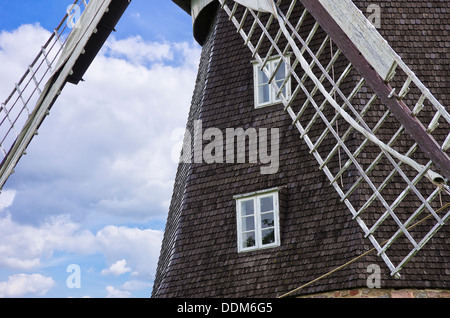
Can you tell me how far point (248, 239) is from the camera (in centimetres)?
1312

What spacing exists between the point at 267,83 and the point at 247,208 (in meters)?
1.91

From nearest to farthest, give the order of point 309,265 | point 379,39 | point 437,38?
point 379,39, point 309,265, point 437,38

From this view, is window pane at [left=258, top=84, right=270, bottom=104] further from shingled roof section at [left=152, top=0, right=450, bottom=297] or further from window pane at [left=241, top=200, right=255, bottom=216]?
window pane at [left=241, top=200, right=255, bottom=216]

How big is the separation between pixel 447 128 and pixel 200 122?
377 cm

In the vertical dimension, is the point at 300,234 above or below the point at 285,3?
below

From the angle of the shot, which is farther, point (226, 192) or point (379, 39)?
point (226, 192)

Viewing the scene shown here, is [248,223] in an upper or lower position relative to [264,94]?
lower

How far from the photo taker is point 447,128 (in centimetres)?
1276

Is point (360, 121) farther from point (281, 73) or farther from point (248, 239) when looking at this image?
point (248, 239)

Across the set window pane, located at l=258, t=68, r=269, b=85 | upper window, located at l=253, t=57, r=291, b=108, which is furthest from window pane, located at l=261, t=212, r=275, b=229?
window pane, located at l=258, t=68, r=269, b=85

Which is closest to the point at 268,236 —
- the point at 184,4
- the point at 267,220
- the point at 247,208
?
the point at 267,220
